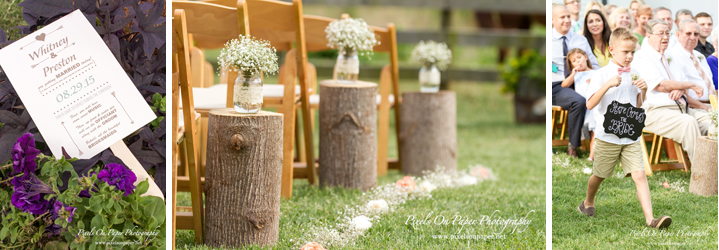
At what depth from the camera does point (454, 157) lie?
3.65 metres

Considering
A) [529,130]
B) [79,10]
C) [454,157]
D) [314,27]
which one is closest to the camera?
[79,10]

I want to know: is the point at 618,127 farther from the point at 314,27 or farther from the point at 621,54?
the point at 314,27

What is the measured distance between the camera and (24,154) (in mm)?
1875

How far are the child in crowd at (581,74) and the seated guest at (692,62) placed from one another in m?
0.41

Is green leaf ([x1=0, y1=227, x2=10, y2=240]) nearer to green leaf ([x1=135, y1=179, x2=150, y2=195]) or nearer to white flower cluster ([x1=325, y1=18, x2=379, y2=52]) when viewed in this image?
green leaf ([x1=135, y1=179, x2=150, y2=195])

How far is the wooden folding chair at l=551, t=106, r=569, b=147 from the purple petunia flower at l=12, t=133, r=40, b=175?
74.3 inches

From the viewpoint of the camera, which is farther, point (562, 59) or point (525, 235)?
point (525, 235)

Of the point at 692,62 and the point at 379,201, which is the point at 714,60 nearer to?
the point at 692,62

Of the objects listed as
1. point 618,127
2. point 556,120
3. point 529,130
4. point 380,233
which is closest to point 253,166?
point 380,233

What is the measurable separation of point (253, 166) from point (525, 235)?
119 cm

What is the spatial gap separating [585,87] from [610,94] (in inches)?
3.6

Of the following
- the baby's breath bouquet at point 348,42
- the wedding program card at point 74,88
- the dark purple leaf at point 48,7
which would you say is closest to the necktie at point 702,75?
the baby's breath bouquet at point 348,42

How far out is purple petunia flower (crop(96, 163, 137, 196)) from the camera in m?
1.84

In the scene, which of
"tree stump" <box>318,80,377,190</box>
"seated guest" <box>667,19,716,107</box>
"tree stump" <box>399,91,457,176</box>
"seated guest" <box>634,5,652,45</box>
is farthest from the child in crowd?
"tree stump" <box>399,91,457,176</box>
